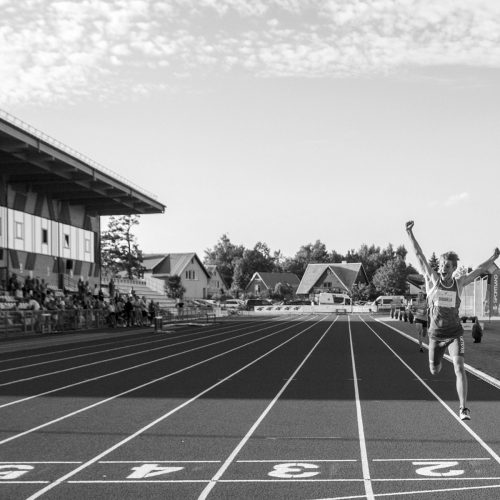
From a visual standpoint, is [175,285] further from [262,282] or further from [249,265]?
[249,265]

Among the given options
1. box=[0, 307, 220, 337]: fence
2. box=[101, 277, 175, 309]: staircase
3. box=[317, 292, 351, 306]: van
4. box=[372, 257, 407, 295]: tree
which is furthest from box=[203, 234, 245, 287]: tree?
box=[0, 307, 220, 337]: fence

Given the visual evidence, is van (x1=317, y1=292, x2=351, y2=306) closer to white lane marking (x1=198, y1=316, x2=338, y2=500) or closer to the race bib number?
white lane marking (x1=198, y1=316, x2=338, y2=500)

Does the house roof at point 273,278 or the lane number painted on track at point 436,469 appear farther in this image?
the house roof at point 273,278

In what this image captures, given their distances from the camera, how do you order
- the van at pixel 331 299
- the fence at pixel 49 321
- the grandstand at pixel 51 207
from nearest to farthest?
the fence at pixel 49 321 → the grandstand at pixel 51 207 → the van at pixel 331 299

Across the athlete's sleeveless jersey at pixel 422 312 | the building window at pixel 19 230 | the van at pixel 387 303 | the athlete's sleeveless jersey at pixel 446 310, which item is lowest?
the van at pixel 387 303

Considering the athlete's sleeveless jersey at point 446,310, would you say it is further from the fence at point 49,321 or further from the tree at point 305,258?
the tree at point 305,258

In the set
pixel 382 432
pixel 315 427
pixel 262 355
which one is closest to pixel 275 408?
pixel 315 427

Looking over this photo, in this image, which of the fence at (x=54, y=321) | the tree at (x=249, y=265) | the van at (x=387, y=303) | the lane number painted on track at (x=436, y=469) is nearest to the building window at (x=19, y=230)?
the fence at (x=54, y=321)

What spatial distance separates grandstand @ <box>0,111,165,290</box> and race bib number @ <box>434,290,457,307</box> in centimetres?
2554

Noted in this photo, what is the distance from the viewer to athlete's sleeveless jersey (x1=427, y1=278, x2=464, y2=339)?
7664mm

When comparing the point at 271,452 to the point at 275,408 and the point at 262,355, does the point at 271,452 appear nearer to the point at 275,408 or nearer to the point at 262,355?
the point at 275,408

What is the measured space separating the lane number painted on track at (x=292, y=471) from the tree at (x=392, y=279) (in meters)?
101

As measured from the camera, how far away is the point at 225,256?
142 metres

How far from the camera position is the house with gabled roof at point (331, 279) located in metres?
111
